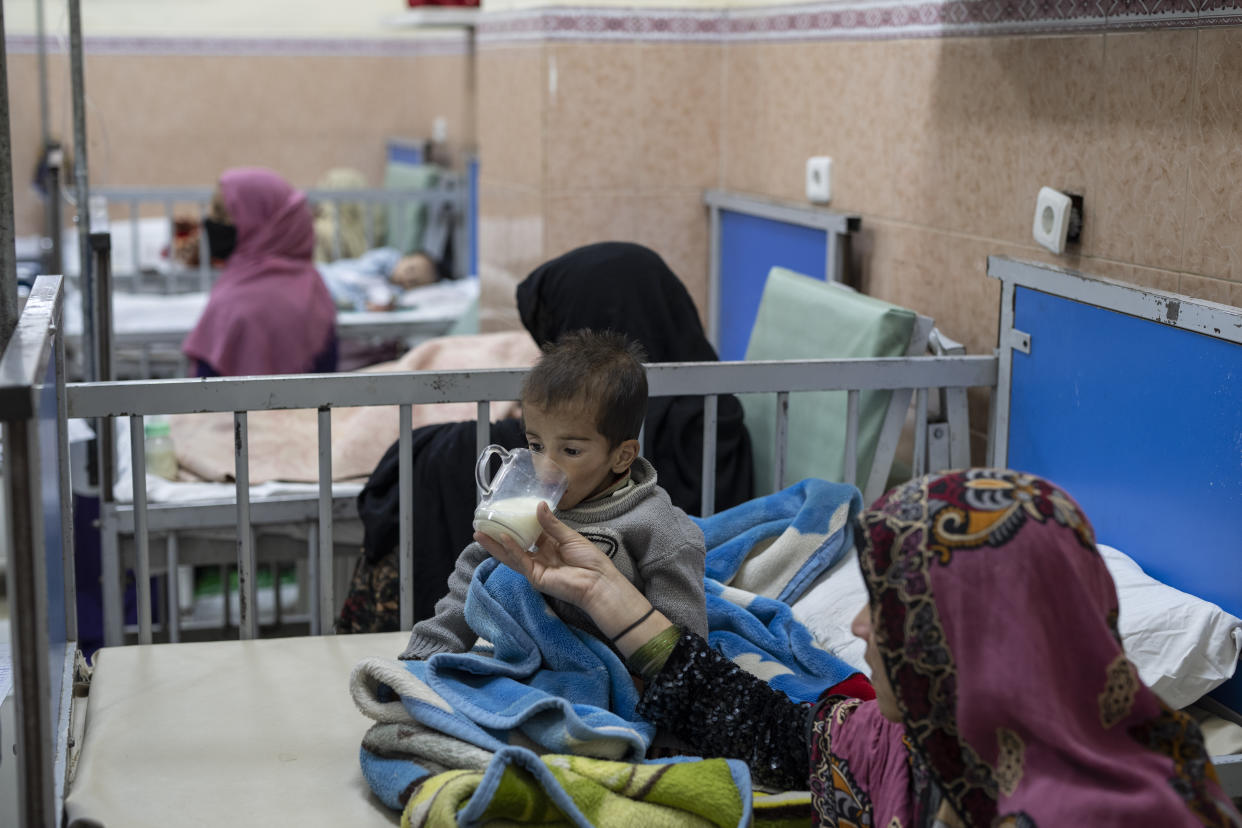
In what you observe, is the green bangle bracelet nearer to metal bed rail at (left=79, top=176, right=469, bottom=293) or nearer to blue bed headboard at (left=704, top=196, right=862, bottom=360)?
blue bed headboard at (left=704, top=196, right=862, bottom=360)

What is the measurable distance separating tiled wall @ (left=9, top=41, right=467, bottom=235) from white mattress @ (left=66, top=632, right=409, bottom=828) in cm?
619

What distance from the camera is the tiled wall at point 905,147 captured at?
7.82 ft

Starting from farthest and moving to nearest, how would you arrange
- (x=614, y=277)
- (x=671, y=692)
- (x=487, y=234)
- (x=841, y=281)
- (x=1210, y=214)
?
(x=487, y=234)
(x=841, y=281)
(x=614, y=277)
(x=1210, y=214)
(x=671, y=692)

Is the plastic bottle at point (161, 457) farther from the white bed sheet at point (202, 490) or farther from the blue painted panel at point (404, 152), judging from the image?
the blue painted panel at point (404, 152)

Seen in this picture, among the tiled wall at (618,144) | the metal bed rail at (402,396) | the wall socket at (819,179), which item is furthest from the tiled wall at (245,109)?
the metal bed rail at (402,396)

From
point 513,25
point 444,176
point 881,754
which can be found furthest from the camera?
point 444,176

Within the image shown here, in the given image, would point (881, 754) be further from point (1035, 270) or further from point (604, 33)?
point (604, 33)

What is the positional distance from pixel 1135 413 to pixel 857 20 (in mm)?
1636

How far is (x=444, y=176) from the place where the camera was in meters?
7.42

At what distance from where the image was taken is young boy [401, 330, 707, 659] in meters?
2.02

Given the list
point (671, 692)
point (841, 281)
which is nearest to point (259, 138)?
point (841, 281)

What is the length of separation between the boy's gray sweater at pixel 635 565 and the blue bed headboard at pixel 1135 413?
2.56ft

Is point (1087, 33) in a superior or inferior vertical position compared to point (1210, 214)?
superior

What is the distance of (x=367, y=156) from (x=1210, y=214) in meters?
7.41
